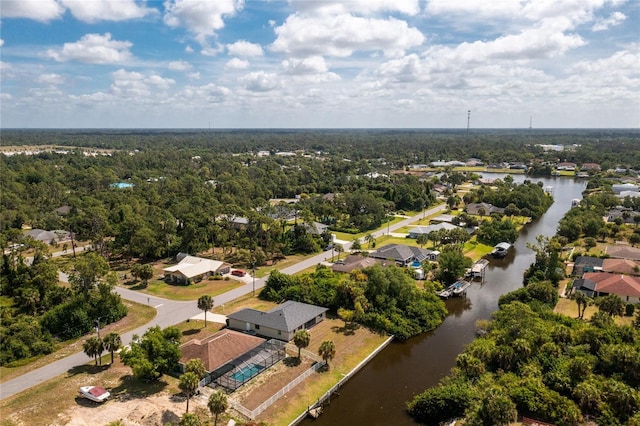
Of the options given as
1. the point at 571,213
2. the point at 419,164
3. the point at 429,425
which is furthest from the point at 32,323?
the point at 419,164

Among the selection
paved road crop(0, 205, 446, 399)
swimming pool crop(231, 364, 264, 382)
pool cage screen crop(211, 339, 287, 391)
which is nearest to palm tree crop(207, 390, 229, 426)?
pool cage screen crop(211, 339, 287, 391)

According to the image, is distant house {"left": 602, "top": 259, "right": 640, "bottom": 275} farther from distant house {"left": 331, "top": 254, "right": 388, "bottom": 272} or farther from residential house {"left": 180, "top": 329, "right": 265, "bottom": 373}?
residential house {"left": 180, "top": 329, "right": 265, "bottom": 373}

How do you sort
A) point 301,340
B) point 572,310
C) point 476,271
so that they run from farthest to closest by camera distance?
1. point 476,271
2. point 572,310
3. point 301,340

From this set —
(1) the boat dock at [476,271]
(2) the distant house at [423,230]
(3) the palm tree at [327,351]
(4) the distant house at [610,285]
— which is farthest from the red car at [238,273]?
(4) the distant house at [610,285]

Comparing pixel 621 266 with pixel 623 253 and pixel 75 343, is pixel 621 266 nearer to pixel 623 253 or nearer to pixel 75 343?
pixel 623 253

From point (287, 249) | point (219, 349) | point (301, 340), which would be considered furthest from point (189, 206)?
point (301, 340)

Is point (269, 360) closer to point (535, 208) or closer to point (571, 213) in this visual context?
point (571, 213)
